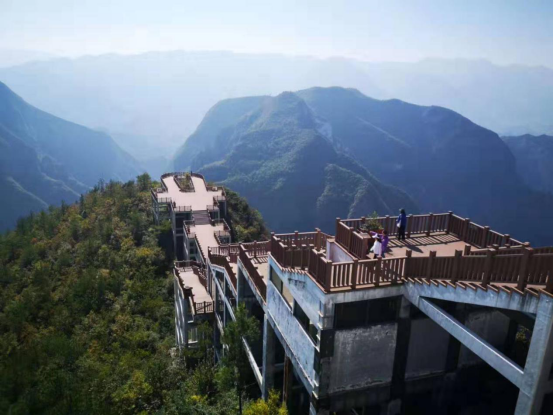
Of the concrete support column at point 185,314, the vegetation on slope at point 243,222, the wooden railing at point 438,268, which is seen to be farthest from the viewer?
the vegetation on slope at point 243,222

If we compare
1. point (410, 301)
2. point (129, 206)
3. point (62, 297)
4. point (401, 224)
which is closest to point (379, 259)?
point (410, 301)

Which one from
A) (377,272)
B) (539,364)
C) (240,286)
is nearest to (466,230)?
(377,272)

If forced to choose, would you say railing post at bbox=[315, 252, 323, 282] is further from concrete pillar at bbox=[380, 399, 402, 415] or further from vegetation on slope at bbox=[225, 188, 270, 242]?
vegetation on slope at bbox=[225, 188, 270, 242]

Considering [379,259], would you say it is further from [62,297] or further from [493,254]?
[62,297]

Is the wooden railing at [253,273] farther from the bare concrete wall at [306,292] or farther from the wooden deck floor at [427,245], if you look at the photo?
the wooden deck floor at [427,245]

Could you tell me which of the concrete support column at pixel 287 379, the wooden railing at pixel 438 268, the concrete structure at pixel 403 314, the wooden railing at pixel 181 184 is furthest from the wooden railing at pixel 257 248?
the wooden railing at pixel 181 184

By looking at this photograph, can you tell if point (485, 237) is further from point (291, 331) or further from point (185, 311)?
point (185, 311)

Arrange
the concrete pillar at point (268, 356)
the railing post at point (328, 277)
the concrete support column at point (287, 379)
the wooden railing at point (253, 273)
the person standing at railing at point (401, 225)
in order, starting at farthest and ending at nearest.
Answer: the wooden railing at point (253, 273) → the concrete pillar at point (268, 356) → the person standing at railing at point (401, 225) → the concrete support column at point (287, 379) → the railing post at point (328, 277)
